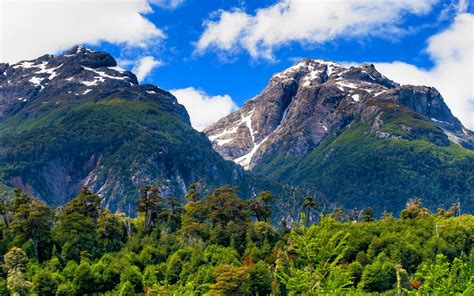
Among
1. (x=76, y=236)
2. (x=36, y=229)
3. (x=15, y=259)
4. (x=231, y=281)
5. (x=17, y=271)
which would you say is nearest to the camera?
(x=17, y=271)

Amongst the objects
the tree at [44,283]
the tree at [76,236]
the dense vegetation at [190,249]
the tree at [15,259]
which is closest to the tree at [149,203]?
the dense vegetation at [190,249]

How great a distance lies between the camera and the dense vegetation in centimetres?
11550

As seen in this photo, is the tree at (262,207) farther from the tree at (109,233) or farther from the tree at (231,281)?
the tree at (231,281)

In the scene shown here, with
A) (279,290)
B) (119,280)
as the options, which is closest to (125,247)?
(119,280)

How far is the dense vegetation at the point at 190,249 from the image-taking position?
116 m

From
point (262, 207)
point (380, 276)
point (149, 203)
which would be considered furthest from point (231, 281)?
point (262, 207)

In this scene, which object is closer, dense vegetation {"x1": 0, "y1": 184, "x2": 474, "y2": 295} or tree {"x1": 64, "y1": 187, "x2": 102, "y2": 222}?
dense vegetation {"x1": 0, "y1": 184, "x2": 474, "y2": 295}

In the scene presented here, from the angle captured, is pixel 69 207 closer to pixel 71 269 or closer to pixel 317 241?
pixel 71 269

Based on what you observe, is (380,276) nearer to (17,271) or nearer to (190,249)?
(190,249)

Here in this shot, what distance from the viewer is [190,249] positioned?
13600 centimetres

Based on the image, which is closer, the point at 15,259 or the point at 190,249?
the point at 15,259

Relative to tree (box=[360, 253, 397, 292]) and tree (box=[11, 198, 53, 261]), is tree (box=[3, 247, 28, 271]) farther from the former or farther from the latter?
tree (box=[360, 253, 397, 292])

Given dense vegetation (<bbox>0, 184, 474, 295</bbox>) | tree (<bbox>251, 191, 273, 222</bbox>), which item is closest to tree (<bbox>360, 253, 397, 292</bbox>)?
dense vegetation (<bbox>0, 184, 474, 295</bbox>)

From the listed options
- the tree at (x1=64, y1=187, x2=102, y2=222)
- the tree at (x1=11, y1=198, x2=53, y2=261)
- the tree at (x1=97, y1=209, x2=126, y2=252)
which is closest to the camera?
the tree at (x1=11, y1=198, x2=53, y2=261)
